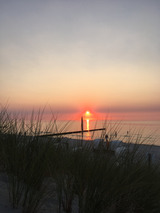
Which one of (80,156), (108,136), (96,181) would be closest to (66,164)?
(80,156)

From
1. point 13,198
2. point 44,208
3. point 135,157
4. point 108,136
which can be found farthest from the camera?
point 108,136

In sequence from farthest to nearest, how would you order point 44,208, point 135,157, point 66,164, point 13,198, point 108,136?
1. point 108,136
2. point 135,157
3. point 66,164
4. point 44,208
5. point 13,198

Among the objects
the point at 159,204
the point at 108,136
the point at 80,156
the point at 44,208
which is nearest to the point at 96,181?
the point at 80,156

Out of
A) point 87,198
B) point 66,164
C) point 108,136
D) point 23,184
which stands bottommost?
point 87,198

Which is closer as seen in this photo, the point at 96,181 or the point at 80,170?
the point at 96,181

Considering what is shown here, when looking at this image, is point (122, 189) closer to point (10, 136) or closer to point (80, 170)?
point (80, 170)

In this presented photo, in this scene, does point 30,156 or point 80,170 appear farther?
point 30,156

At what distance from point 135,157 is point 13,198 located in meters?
1.54

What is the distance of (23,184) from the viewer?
1874mm

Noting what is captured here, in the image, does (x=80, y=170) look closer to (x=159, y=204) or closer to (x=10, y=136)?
(x=159, y=204)

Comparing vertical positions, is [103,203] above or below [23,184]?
below

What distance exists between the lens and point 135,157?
8.18 feet

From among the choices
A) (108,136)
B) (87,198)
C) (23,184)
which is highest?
(108,136)

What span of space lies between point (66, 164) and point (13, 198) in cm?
61
